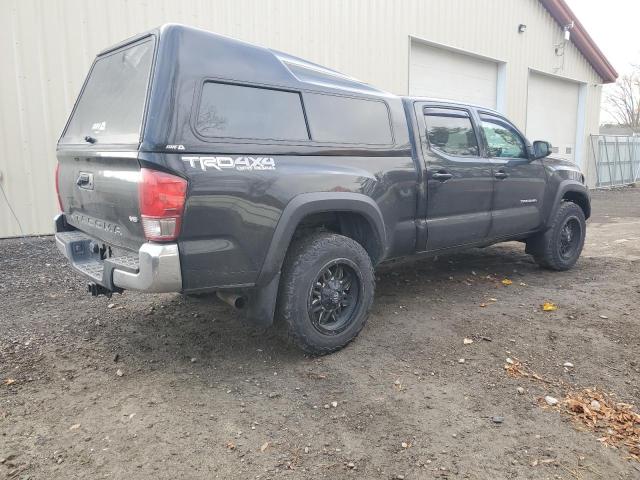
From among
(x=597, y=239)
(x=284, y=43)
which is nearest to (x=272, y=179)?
(x=284, y=43)

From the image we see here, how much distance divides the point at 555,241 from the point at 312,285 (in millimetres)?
3644

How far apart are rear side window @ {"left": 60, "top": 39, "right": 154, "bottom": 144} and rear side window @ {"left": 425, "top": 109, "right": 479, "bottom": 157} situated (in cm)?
246

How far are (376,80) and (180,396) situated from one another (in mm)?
8736

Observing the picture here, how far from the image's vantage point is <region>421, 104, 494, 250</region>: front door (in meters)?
4.48

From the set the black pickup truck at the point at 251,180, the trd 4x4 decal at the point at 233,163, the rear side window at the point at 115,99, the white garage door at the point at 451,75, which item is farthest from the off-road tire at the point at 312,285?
the white garage door at the point at 451,75

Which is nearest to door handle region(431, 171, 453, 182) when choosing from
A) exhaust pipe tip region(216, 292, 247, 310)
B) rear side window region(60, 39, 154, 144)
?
exhaust pipe tip region(216, 292, 247, 310)

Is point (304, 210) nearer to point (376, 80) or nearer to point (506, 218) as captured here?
point (506, 218)

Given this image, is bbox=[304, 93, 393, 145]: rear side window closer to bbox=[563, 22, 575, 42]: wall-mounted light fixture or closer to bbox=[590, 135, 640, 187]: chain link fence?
bbox=[563, 22, 575, 42]: wall-mounted light fixture

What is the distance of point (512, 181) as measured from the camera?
526 cm

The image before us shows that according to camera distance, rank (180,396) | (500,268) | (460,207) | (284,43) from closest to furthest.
A: (180,396)
(460,207)
(500,268)
(284,43)

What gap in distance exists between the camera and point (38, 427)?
9.13 feet

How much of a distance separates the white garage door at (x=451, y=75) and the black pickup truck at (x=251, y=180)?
7219 millimetres

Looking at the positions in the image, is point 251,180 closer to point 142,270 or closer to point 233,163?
point 233,163

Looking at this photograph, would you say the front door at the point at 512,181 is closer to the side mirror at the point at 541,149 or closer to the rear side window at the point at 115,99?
the side mirror at the point at 541,149
